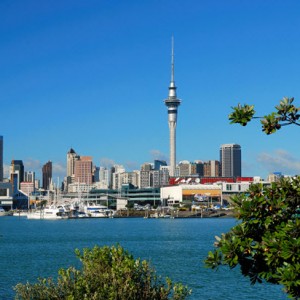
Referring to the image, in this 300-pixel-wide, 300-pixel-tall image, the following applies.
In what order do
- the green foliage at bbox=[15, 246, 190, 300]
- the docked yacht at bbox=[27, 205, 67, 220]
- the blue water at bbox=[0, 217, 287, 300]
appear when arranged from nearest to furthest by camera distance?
the green foliage at bbox=[15, 246, 190, 300], the blue water at bbox=[0, 217, 287, 300], the docked yacht at bbox=[27, 205, 67, 220]

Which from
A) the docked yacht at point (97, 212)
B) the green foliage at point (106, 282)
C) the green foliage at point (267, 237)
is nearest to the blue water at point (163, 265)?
the green foliage at point (106, 282)

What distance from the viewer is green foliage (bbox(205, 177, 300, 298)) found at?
377 inches

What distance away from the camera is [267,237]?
10117mm

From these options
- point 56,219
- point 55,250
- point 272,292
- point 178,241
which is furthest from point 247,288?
point 56,219

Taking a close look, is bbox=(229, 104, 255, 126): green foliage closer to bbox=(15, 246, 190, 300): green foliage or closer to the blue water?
bbox=(15, 246, 190, 300): green foliage

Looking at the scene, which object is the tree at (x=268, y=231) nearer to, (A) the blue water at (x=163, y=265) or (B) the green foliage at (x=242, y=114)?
(B) the green foliage at (x=242, y=114)

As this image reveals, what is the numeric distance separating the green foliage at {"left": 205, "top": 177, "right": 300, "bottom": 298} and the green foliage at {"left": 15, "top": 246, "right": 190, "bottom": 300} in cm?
690

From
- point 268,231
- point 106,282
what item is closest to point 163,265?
point 106,282

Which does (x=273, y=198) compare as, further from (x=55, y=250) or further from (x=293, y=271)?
(x=55, y=250)

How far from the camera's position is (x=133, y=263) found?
58.7 feet

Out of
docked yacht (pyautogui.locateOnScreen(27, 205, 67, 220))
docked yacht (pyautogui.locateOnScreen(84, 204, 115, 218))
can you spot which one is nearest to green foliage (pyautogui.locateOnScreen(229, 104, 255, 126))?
docked yacht (pyautogui.locateOnScreen(27, 205, 67, 220))

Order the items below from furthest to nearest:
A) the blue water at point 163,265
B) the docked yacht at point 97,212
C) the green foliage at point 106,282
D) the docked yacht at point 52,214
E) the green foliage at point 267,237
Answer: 1. the docked yacht at point 97,212
2. the docked yacht at point 52,214
3. the blue water at point 163,265
4. the green foliage at point 106,282
5. the green foliage at point 267,237

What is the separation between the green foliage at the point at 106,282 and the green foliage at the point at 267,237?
6.90m

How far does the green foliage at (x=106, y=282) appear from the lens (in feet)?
56.7
